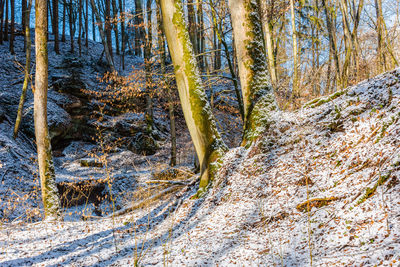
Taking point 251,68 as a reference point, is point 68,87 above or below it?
above

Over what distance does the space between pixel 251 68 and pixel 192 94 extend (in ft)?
4.52

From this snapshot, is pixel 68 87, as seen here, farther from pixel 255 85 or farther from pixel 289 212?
pixel 289 212

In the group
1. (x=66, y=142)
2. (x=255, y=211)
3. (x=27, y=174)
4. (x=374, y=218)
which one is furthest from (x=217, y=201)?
(x=66, y=142)

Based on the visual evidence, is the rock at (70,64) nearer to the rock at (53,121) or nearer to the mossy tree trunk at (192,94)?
the rock at (53,121)

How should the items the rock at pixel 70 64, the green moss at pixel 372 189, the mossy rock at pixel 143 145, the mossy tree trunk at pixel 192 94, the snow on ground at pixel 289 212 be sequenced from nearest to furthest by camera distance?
the snow on ground at pixel 289 212 < the green moss at pixel 372 189 < the mossy tree trunk at pixel 192 94 < the mossy rock at pixel 143 145 < the rock at pixel 70 64

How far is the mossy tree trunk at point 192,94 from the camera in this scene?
220 inches

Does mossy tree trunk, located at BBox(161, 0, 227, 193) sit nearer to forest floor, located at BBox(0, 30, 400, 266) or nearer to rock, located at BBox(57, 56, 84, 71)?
forest floor, located at BBox(0, 30, 400, 266)

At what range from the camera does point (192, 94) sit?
5.62 m

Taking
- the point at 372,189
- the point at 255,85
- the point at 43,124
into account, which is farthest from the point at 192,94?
the point at 372,189

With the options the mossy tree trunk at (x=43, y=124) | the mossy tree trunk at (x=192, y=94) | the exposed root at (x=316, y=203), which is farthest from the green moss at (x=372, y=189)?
the mossy tree trunk at (x=43, y=124)

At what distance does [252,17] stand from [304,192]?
3.85 meters

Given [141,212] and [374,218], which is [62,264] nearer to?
[141,212]

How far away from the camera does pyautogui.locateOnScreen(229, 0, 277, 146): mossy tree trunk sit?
210 inches

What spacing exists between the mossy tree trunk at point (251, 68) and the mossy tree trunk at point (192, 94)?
2.51ft
